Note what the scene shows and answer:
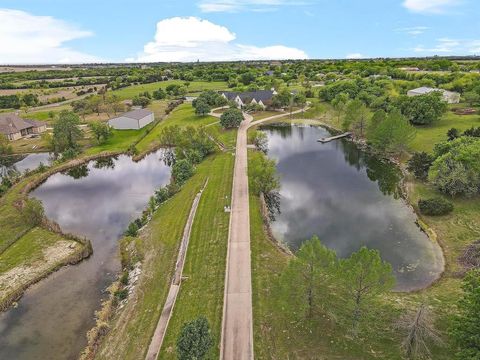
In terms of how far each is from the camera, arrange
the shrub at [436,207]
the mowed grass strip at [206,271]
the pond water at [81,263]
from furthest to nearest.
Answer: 1. the shrub at [436,207]
2. the pond water at [81,263]
3. the mowed grass strip at [206,271]

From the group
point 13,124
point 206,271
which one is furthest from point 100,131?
point 206,271

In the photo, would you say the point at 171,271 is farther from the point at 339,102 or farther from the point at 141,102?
the point at 141,102

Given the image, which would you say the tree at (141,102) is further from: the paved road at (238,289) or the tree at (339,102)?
the paved road at (238,289)

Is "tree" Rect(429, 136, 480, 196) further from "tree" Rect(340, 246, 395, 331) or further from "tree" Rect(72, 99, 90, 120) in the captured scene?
"tree" Rect(72, 99, 90, 120)

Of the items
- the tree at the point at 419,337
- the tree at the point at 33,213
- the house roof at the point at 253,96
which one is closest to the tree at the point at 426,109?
the house roof at the point at 253,96

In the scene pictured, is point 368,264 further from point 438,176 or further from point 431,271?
point 438,176

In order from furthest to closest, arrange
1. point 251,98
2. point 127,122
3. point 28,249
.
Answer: point 251,98
point 127,122
point 28,249
